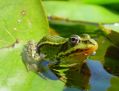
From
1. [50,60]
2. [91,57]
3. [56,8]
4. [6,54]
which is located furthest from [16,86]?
[56,8]

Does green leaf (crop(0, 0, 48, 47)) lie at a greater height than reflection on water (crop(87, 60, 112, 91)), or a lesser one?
greater

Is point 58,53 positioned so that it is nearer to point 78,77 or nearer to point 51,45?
point 51,45

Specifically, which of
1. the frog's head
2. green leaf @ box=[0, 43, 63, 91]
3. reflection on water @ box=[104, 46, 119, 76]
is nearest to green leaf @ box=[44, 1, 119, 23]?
reflection on water @ box=[104, 46, 119, 76]

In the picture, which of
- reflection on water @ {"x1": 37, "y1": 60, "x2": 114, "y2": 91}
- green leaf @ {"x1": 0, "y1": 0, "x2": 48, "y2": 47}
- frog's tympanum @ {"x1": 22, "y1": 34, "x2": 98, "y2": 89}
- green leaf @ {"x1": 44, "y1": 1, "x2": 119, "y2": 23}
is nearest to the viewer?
reflection on water @ {"x1": 37, "y1": 60, "x2": 114, "y2": 91}

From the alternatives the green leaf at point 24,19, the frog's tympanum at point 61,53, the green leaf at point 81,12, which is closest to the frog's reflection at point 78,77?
the frog's tympanum at point 61,53

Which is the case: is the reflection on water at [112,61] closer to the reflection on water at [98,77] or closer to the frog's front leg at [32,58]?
the reflection on water at [98,77]

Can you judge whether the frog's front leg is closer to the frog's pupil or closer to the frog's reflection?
the frog's reflection

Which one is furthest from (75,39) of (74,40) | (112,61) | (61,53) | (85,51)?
(112,61)

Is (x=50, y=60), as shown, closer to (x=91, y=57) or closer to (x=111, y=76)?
(x=91, y=57)
